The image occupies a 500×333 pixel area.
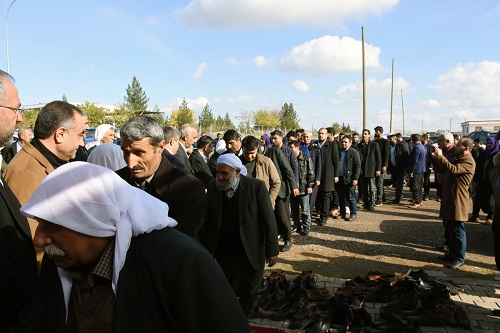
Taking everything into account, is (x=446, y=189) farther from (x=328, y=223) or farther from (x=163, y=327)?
(x=163, y=327)

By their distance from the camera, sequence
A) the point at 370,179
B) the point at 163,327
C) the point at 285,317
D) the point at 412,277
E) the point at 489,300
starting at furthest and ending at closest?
A: 1. the point at 370,179
2. the point at 412,277
3. the point at 489,300
4. the point at 285,317
5. the point at 163,327

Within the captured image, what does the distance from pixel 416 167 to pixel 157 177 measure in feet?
33.4

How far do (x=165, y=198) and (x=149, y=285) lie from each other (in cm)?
147

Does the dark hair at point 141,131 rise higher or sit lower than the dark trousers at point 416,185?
higher

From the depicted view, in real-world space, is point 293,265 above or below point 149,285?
below

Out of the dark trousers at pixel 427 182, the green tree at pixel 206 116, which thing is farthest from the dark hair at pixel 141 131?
the green tree at pixel 206 116

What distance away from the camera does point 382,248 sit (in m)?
7.50

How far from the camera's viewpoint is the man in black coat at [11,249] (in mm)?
1740

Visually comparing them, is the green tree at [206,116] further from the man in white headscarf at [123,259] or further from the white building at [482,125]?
the man in white headscarf at [123,259]

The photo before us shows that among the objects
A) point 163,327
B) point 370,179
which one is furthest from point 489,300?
point 370,179

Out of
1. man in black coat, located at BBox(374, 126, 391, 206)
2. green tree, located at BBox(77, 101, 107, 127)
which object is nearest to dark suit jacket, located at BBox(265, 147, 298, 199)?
man in black coat, located at BBox(374, 126, 391, 206)

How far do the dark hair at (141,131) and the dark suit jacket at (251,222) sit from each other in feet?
4.54

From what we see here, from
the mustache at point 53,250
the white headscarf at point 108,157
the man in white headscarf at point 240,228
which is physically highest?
the white headscarf at point 108,157

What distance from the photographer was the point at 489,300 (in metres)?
4.94
